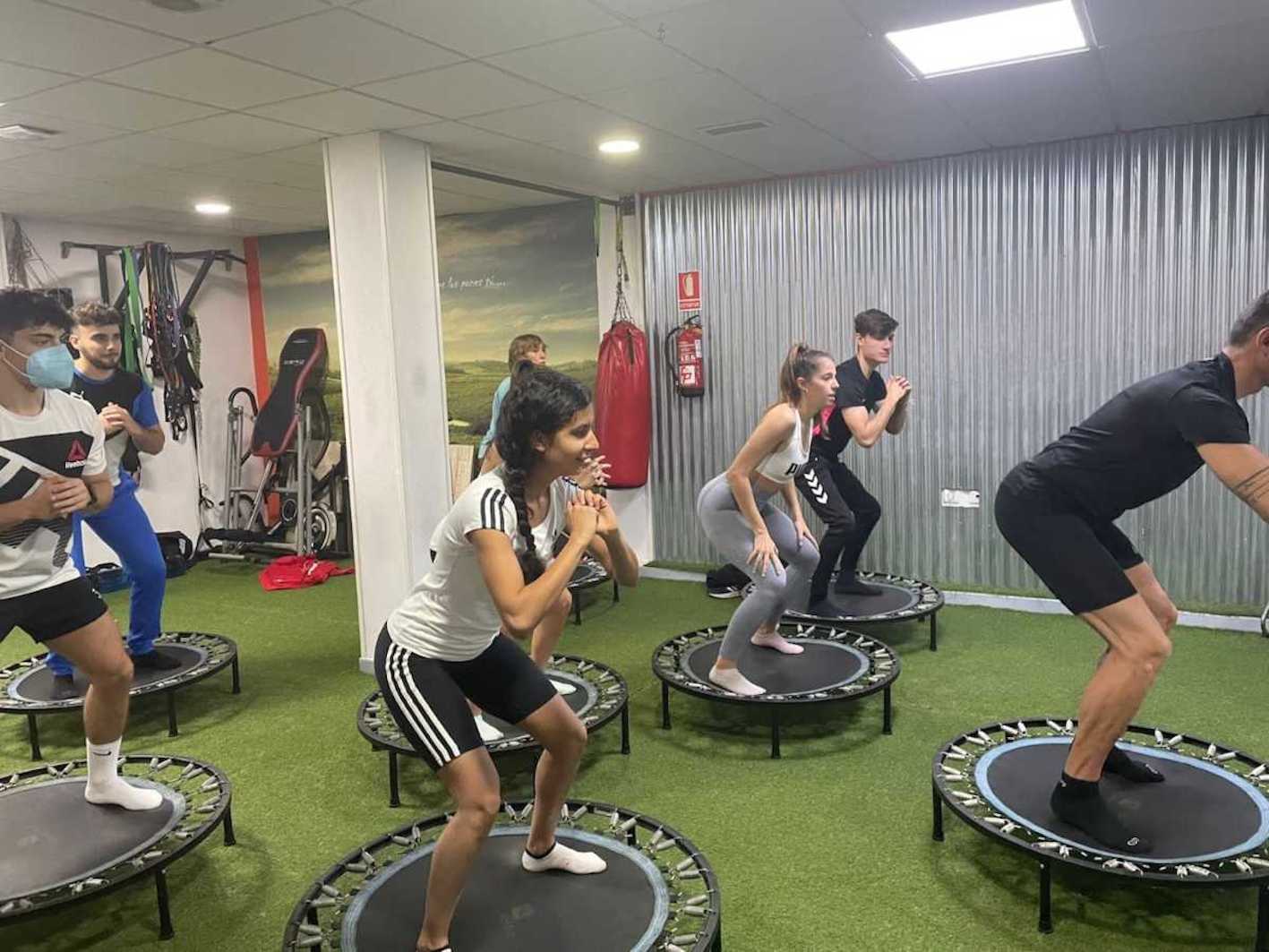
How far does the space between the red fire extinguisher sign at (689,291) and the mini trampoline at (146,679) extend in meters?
3.36

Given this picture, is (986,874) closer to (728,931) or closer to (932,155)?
(728,931)

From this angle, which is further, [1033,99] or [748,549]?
[1033,99]

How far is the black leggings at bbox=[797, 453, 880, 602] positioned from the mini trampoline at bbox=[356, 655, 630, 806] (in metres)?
1.37

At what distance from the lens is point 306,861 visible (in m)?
2.93

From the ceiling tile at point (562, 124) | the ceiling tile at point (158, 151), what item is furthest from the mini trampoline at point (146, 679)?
the ceiling tile at point (562, 124)

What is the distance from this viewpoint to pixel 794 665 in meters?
4.00

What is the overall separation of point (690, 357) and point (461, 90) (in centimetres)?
277

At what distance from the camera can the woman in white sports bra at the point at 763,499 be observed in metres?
3.61

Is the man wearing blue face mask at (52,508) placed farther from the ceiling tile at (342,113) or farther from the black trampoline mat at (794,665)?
the black trampoline mat at (794,665)

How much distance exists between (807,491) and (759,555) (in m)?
1.35

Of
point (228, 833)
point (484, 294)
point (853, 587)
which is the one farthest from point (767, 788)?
point (484, 294)

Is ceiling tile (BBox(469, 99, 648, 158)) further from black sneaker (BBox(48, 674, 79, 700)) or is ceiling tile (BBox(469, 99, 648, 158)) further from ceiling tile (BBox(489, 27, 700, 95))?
black sneaker (BBox(48, 674, 79, 700))

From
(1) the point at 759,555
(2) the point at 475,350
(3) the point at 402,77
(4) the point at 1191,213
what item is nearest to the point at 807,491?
(1) the point at 759,555

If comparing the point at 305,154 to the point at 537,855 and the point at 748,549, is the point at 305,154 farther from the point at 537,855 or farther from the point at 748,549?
the point at 537,855
